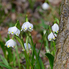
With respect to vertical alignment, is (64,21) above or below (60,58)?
above

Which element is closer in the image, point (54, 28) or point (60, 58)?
point (60, 58)

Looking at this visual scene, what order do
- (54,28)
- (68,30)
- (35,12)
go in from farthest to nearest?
(35,12), (54,28), (68,30)

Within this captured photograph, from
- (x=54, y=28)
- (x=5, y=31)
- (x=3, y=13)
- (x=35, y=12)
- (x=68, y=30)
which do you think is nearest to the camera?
(x=68, y=30)

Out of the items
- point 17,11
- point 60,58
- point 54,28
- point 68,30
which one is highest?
point 17,11

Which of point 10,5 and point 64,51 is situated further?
point 10,5

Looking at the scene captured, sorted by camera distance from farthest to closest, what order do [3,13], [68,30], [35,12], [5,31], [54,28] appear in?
1. [35,12]
2. [3,13]
3. [5,31]
4. [54,28]
5. [68,30]

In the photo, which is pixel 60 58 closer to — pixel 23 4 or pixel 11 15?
pixel 11 15

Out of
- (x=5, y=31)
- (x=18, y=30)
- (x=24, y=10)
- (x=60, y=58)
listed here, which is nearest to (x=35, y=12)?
(x=24, y=10)

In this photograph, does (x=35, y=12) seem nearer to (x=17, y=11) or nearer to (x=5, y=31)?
(x=17, y=11)

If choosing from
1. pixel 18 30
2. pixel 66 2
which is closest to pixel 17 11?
pixel 18 30
